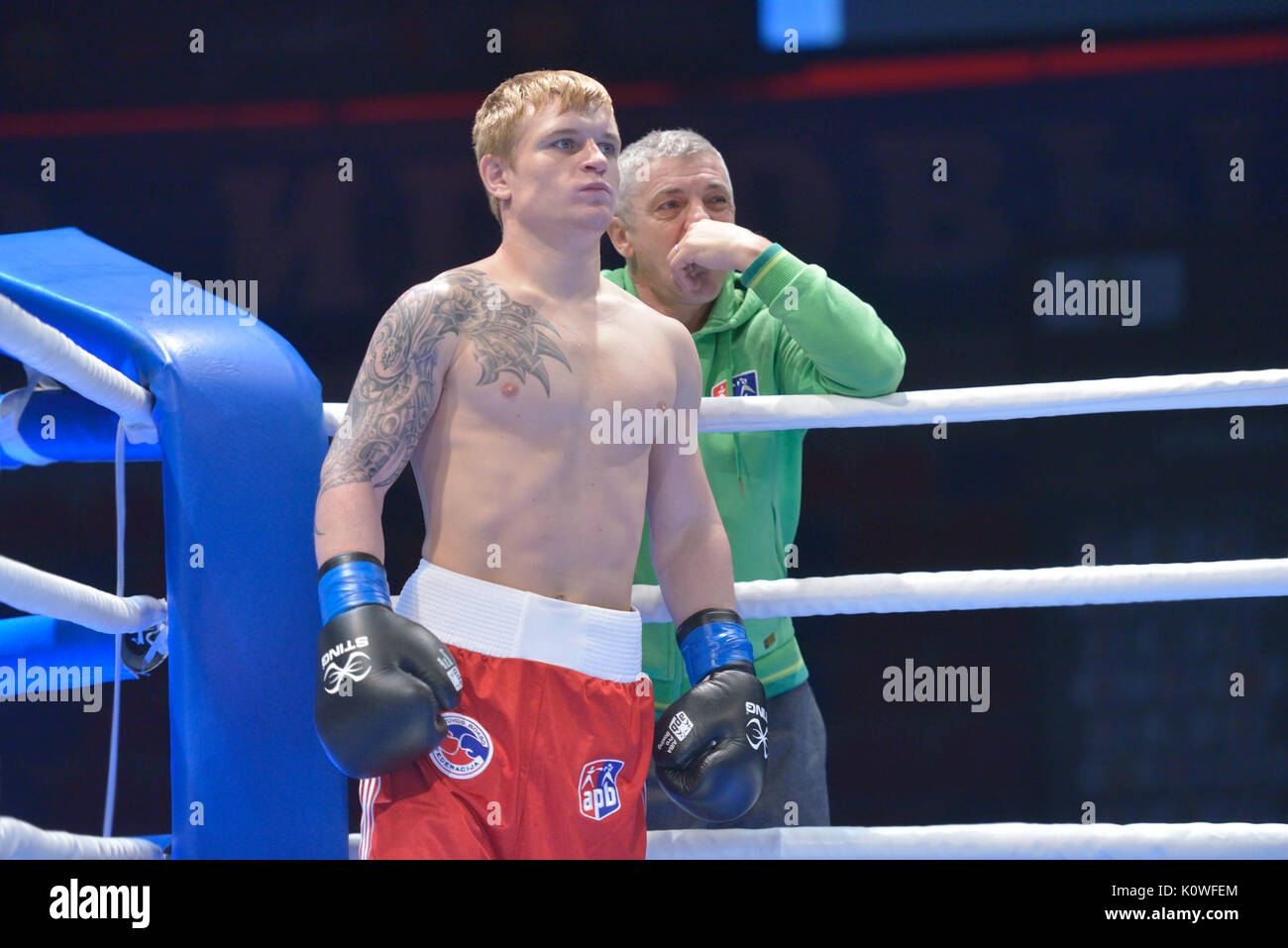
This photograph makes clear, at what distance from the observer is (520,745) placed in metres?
1.24

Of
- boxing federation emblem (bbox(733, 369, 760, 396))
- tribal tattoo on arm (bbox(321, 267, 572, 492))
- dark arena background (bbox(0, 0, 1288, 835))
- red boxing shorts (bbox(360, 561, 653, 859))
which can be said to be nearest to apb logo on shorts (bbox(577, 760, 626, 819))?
red boxing shorts (bbox(360, 561, 653, 859))

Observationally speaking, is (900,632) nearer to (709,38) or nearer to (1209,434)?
(1209,434)

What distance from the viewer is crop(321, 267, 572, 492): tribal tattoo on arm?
1.28m

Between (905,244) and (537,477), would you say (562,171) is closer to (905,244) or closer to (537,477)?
(537,477)

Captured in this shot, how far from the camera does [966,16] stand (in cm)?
339

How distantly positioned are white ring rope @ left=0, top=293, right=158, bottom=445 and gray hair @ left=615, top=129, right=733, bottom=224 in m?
0.77

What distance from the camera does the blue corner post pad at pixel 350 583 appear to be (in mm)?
1199

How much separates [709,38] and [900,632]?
1.66 metres

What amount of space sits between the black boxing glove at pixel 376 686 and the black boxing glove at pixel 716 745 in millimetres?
256

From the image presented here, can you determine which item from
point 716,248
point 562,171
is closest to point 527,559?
point 562,171
